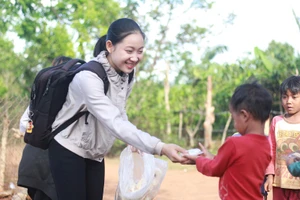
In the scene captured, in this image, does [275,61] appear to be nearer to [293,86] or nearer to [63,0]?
[63,0]

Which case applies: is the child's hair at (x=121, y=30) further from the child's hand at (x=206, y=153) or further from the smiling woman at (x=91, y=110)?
the child's hand at (x=206, y=153)

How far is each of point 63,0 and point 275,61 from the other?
668 centimetres

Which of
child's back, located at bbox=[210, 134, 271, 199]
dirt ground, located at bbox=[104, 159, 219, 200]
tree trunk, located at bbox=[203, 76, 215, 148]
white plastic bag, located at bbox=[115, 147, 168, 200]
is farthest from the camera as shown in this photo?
tree trunk, located at bbox=[203, 76, 215, 148]

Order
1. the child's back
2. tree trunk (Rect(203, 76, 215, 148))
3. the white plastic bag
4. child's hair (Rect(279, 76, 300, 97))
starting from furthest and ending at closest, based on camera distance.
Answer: tree trunk (Rect(203, 76, 215, 148))
child's hair (Rect(279, 76, 300, 97))
the white plastic bag
the child's back

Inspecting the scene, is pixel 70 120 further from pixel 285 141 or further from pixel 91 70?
pixel 285 141

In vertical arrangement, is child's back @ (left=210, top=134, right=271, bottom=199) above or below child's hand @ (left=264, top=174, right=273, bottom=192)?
above

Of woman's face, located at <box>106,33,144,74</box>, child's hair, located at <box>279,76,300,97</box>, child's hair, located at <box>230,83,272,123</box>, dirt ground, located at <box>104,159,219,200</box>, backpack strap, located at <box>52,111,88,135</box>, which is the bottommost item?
dirt ground, located at <box>104,159,219,200</box>

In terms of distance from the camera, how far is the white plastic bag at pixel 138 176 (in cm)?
349

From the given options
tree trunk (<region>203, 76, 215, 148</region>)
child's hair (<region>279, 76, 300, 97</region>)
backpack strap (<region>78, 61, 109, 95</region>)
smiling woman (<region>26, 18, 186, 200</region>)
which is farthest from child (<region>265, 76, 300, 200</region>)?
tree trunk (<region>203, 76, 215, 148</region>)

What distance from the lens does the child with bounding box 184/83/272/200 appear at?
239 centimetres

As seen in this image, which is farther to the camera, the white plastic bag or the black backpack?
the white plastic bag

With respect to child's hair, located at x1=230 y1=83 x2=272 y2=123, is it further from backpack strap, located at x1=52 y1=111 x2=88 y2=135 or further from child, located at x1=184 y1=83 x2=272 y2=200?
backpack strap, located at x1=52 y1=111 x2=88 y2=135

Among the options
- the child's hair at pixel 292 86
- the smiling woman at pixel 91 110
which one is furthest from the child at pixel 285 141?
the smiling woman at pixel 91 110

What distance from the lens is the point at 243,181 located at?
2410 mm
